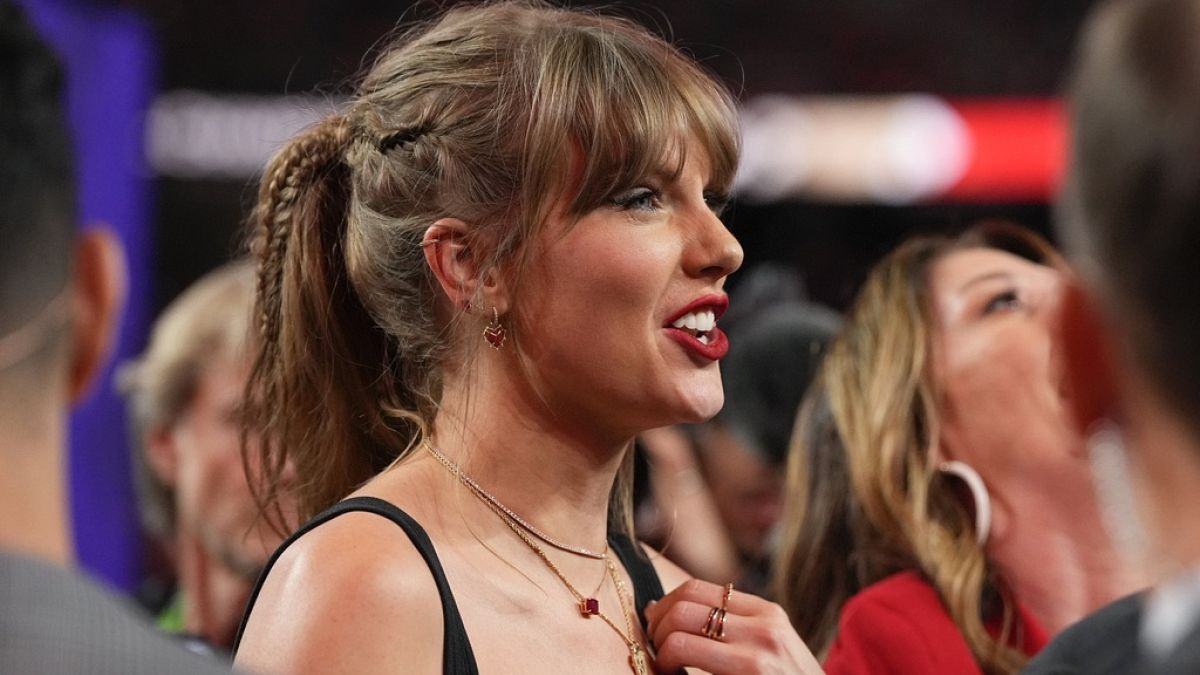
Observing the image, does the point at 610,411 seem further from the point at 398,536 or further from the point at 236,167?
the point at 236,167

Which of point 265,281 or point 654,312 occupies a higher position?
point 654,312

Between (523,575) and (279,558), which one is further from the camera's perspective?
(523,575)

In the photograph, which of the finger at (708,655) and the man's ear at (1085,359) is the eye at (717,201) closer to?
the finger at (708,655)

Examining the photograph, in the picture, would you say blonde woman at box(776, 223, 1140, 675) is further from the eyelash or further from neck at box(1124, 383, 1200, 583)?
neck at box(1124, 383, 1200, 583)

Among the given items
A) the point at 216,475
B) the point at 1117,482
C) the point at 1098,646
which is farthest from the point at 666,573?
the point at 216,475

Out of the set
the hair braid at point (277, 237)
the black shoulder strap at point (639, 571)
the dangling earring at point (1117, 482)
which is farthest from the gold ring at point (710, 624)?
the dangling earring at point (1117, 482)

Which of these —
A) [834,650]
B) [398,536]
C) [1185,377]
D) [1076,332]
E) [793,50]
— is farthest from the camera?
[793,50]

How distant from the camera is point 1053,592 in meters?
2.41

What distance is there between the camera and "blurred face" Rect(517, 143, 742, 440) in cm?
180

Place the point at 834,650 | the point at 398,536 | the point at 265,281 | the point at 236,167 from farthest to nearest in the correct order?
the point at 236,167, the point at 834,650, the point at 265,281, the point at 398,536

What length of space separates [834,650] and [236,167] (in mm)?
6914

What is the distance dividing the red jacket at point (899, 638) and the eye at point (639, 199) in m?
0.79

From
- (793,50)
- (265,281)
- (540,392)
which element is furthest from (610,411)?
(793,50)

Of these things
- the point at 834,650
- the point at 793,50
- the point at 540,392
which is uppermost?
the point at 793,50
